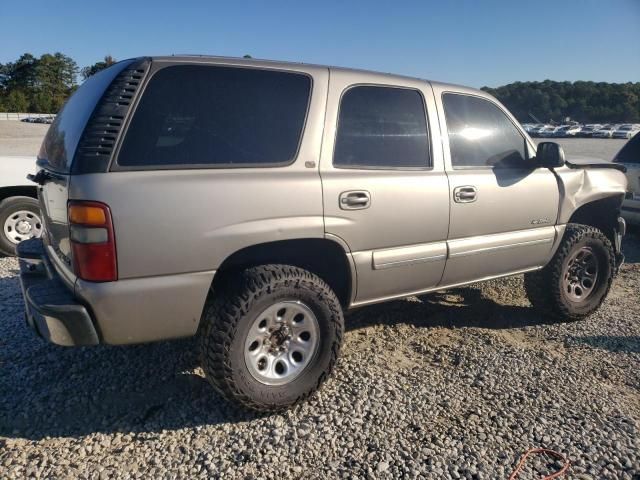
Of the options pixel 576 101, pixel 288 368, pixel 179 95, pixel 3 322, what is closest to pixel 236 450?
pixel 288 368

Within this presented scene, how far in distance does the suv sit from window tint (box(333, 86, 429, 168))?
1cm

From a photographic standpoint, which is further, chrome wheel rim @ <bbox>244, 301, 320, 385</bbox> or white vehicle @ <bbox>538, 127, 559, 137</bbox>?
white vehicle @ <bbox>538, 127, 559, 137</bbox>

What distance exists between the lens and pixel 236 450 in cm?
253

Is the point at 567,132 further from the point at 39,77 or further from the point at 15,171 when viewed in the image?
the point at 39,77

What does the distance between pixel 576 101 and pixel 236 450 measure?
117 metres

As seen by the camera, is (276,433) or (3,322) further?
(3,322)

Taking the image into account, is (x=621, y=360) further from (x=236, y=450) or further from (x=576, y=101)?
(x=576, y=101)

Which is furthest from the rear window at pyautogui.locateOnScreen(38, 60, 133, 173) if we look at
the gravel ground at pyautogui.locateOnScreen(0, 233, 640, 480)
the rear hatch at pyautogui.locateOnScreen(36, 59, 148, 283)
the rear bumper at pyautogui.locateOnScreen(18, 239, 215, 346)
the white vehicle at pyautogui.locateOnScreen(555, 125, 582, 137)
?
the white vehicle at pyautogui.locateOnScreen(555, 125, 582, 137)

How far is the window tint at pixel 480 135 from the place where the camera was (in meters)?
3.52

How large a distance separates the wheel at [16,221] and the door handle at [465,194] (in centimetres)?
465

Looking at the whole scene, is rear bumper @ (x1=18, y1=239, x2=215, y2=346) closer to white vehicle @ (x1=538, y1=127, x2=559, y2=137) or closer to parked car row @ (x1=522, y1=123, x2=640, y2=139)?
parked car row @ (x1=522, y1=123, x2=640, y2=139)

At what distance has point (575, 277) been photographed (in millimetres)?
4344

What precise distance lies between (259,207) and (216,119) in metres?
0.51

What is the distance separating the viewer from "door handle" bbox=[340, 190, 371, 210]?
2.88m
